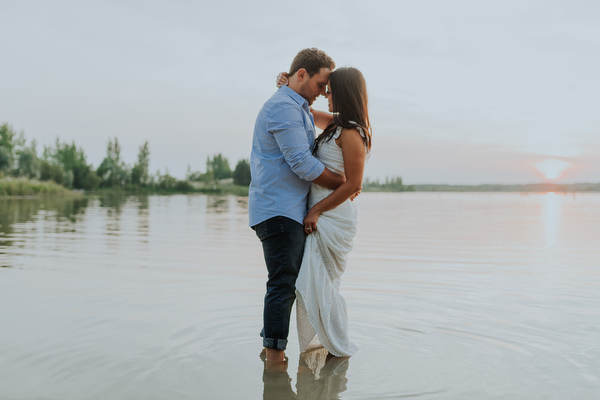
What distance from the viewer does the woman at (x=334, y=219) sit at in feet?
11.3

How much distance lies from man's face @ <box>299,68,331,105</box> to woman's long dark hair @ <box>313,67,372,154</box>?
0.15 feet

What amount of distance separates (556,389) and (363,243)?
24.4 feet

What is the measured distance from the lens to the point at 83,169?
206 feet

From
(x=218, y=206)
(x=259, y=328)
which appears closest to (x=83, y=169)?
(x=218, y=206)

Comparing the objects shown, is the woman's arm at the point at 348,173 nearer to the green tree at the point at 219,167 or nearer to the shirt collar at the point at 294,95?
the shirt collar at the point at 294,95

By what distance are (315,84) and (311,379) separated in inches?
72.1

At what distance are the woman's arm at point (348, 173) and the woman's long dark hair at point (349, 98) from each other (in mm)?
72

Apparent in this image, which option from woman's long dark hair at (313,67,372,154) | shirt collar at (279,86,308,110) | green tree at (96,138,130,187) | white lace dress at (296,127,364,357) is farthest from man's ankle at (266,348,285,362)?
green tree at (96,138,130,187)

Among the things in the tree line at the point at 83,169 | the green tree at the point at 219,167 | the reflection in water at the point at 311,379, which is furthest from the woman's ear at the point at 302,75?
the green tree at the point at 219,167

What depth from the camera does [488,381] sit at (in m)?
3.17

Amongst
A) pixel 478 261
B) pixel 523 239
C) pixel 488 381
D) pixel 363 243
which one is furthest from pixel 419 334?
pixel 523 239

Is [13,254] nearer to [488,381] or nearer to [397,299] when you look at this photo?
[397,299]

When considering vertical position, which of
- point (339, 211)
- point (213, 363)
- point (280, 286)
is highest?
point (339, 211)

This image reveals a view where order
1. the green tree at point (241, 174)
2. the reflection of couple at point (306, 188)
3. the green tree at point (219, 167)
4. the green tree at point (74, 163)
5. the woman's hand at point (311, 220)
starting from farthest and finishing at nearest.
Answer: the green tree at point (219, 167)
the green tree at point (241, 174)
the green tree at point (74, 163)
the woman's hand at point (311, 220)
the reflection of couple at point (306, 188)
